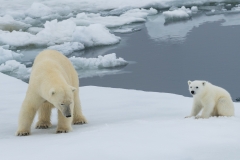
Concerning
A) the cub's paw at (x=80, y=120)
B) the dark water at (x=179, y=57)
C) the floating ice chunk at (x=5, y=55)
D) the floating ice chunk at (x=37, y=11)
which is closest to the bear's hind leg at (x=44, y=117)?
the cub's paw at (x=80, y=120)

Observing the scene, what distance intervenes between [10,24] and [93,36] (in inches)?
122

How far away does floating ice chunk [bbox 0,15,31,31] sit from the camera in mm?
12594

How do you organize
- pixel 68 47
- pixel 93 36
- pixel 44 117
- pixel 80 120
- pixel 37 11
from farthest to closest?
pixel 37 11 < pixel 93 36 < pixel 68 47 < pixel 80 120 < pixel 44 117

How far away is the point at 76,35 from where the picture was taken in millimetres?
11023

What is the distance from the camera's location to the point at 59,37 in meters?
11.8

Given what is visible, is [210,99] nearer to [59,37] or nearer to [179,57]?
[179,57]

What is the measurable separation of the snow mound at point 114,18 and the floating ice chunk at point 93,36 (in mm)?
1606

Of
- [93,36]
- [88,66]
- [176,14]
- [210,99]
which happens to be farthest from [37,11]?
[210,99]

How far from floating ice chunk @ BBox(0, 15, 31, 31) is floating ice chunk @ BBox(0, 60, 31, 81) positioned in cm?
338

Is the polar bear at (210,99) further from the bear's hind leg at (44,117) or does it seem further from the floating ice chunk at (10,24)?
the floating ice chunk at (10,24)

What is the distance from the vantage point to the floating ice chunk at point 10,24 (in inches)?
496

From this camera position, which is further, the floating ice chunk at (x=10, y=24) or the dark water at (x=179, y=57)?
the floating ice chunk at (x=10, y=24)

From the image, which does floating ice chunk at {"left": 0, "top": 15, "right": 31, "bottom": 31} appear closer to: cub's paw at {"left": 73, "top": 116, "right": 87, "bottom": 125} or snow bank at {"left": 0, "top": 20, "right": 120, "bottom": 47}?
snow bank at {"left": 0, "top": 20, "right": 120, "bottom": 47}

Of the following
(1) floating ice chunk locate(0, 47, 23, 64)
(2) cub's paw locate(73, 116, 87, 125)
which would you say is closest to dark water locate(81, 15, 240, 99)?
(1) floating ice chunk locate(0, 47, 23, 64)
